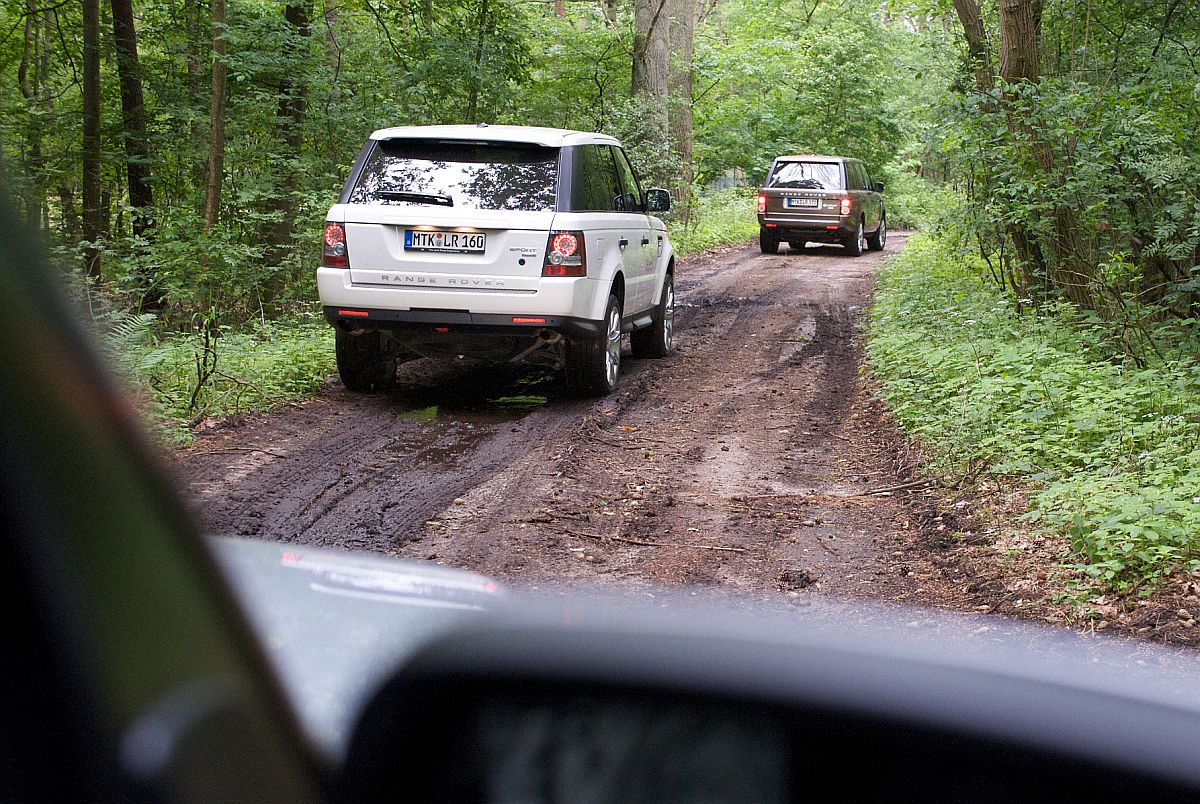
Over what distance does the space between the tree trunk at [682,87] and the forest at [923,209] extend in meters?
5.99

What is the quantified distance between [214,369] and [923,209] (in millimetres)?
14350

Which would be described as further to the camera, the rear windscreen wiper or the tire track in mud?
the rear windscreen wiper

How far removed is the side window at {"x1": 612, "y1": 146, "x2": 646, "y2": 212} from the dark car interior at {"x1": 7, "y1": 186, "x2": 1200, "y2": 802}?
8855 mm

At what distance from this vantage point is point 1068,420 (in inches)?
275

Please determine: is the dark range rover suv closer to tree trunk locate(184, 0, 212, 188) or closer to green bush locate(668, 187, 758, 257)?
green bush locate(668, 187, 758, 257)

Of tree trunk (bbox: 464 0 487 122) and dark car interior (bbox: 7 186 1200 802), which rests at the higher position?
tree trunk (bbox: 464 0 487 122)

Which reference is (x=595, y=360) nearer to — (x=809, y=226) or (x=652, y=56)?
(x=652, y=56)

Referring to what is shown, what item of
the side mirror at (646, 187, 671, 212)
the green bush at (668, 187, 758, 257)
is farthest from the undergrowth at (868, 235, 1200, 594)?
the green bush at (668, 187, 758, 257)

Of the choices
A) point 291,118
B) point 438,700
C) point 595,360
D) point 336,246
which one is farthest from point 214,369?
point 438,700

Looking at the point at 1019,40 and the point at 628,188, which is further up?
the point at 1019,40

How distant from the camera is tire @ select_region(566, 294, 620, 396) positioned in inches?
343

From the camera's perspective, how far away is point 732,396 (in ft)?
30.8

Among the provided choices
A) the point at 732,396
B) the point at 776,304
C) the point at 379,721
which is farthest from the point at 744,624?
the point at 776,304

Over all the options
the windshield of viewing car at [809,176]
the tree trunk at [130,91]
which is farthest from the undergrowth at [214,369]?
the windshield of viewing car at [809,176]
